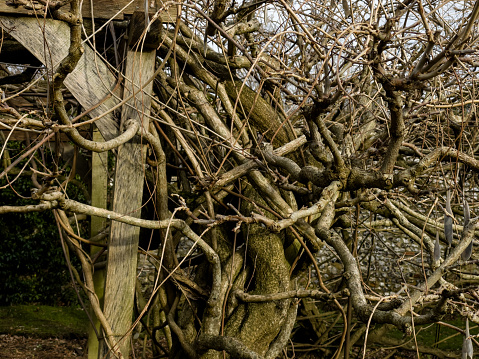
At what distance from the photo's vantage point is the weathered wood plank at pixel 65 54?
2.38m

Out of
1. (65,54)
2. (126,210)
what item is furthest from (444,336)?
(65,54)

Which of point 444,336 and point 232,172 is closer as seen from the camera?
point 232,172

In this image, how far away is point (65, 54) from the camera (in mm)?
2396

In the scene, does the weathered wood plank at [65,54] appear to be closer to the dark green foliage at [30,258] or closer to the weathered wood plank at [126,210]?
the weathered wood plank at [126,210]

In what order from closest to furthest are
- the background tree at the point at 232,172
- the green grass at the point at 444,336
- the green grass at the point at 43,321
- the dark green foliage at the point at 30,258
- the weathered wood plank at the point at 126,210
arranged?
the background tree at the point at 232,172 → the weathered wood plank at the point at 126,210 → the green grass at the point at 444,336 → the green grass at the point at 43,321 → the dark green foliage at the point at 30,258

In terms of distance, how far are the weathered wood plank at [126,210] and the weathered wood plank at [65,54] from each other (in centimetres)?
10

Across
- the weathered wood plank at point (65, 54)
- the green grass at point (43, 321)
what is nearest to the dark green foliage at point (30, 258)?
the green grass at point (43, 321)

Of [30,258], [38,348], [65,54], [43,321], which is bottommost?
[38,348]

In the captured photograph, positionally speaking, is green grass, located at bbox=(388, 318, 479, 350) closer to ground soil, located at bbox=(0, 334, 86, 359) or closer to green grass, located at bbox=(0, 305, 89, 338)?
ground soil, located at bbox=(0, 334, 86, 359)

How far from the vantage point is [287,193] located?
10.1 ft

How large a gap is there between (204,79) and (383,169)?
1.40m

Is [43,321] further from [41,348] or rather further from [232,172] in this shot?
[232,172]

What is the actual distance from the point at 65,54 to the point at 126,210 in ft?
2.72

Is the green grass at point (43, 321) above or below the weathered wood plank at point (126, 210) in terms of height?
below
